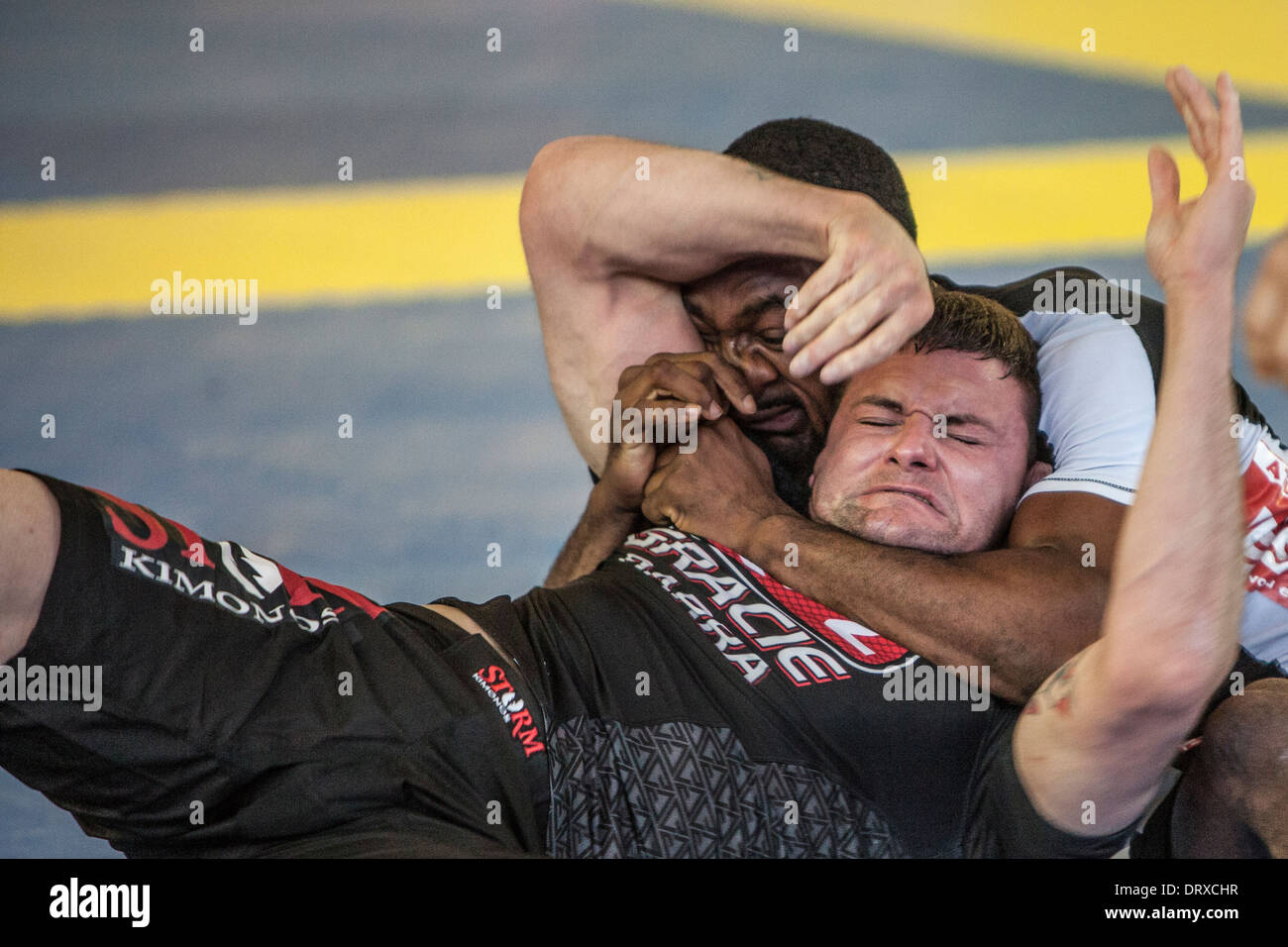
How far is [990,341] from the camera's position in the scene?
5.24 ft

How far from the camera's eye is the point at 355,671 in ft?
4.01

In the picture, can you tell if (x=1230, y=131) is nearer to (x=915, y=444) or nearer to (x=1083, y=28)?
(x=915, y=444)

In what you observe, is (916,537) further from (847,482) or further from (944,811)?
(944,811)

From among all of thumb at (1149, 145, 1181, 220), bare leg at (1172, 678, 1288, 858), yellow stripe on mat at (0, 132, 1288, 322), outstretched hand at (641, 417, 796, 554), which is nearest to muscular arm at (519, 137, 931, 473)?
outstretched hand at (641, 417, 796, 554)

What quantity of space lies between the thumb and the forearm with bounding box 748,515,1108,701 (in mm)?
422

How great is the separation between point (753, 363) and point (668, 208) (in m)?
0.26

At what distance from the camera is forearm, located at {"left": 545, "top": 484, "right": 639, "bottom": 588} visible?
5.54ft

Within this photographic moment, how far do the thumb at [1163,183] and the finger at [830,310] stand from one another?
292 mm

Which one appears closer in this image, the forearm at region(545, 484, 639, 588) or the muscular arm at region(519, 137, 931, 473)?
the muscular arm at region(519, 137, 931, 473)

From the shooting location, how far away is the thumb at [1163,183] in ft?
3.57

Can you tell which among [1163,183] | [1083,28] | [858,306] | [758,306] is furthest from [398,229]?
[1163,183]

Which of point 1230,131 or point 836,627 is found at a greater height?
point 1230,131

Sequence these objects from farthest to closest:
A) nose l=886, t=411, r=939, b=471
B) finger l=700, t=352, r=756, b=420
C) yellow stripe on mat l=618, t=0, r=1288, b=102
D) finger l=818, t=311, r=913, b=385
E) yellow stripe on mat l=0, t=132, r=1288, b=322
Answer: yellow stripe on mat l=618, t=0, r=1288, b=102 < yellow stripe on mat l=0, t=132, r=1288, b=322 < finger l=700, t=352, r=756, b=420 < nose l=886, t=411, r=939, b=471 < finger l=818, t=311, r=913, b=385

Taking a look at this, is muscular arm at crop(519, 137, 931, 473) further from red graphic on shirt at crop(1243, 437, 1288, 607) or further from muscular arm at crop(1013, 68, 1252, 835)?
red graphic on shirt at crop(1243, 437, 1288, 607)
